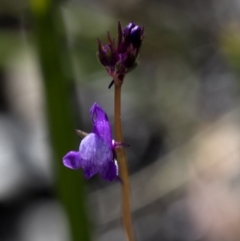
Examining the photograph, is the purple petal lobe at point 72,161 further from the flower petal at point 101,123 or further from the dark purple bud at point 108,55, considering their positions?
the dark purple bud at point 108,55

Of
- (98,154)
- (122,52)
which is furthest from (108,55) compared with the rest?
(98,154)

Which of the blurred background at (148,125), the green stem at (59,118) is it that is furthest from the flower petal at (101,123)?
the blurred background at (148,125)

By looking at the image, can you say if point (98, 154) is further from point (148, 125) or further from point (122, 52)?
point (148, 125)

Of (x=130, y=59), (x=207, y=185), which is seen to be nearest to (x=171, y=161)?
(x=207, y=185)

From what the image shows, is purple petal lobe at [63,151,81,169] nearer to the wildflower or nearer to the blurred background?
the wildflower

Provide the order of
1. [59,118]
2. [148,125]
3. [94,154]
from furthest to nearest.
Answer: [148,125]
[59,118]
[94,154]

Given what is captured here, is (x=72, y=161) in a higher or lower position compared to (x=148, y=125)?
lower

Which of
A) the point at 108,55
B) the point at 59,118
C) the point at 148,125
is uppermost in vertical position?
the point at 148,125
